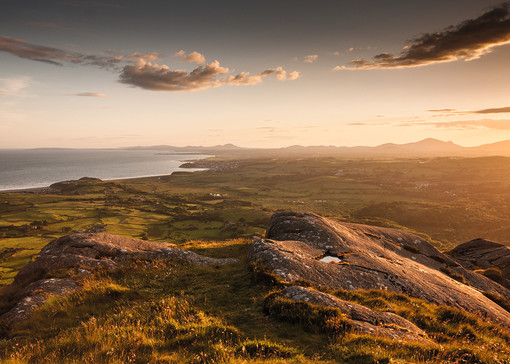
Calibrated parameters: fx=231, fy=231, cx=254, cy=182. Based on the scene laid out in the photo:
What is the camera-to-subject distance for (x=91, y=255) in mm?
14867

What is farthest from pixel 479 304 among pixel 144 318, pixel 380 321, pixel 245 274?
pixel 144 318

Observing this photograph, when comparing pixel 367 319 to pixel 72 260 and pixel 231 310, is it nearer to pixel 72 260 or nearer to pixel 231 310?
pixel 231 310

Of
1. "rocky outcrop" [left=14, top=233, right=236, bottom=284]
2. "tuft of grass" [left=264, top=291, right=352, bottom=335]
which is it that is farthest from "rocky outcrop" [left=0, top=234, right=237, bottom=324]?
"tuft of grass" [left=264, top=291, right=352, bottom=335]

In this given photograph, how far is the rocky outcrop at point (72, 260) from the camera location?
9.92 metres

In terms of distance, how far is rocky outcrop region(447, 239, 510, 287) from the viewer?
96.4ft

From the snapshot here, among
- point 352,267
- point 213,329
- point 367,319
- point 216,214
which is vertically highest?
point 213,329

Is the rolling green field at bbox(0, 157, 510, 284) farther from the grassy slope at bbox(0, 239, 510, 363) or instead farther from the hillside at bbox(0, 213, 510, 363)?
the grassy slope at bbox(0, 239, 510, 363)

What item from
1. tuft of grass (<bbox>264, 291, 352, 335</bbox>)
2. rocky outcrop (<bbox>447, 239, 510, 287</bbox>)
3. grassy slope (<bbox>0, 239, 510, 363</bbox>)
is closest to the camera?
grassy slope (<bbox>0, 239, 510, 363</bbox>)

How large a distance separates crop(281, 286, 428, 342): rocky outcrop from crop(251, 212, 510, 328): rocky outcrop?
7.99ft

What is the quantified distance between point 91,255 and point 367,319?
15979mm

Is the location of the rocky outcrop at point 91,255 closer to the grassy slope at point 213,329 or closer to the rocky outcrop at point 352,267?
the grassy slope at point 213,329

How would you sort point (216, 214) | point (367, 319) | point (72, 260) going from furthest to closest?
point (216, 214), point (72, 260), point (367, 319)

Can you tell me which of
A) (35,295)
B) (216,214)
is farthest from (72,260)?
(216,214)

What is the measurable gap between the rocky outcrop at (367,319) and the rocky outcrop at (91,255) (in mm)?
7921
